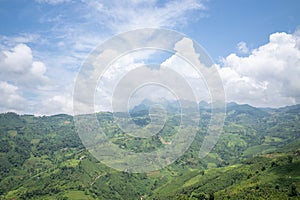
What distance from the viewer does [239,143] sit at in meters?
145

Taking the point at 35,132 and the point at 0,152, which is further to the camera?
the point at 35,132

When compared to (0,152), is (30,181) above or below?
below

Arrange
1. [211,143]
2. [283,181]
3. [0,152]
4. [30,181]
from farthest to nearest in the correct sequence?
1. [0,152]
2. [30,181]
3. [283,181]
4. [211,143]

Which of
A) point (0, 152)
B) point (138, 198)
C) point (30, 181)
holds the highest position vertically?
point (0, 152)

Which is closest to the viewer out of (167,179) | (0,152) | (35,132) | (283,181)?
(283,181)

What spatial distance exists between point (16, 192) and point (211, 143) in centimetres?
8212

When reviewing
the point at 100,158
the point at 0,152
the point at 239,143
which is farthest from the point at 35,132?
the point at 100,158

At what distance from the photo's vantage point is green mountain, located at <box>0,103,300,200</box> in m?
45.9

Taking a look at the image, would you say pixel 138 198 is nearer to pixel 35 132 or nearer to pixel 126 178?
pixel 126 178

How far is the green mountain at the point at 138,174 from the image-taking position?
45.9 m

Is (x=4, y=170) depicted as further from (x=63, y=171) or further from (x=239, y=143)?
(x=239, y=143)

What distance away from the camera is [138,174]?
91.8 m

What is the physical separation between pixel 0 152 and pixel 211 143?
120 meters

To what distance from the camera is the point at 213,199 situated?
4297 cm
